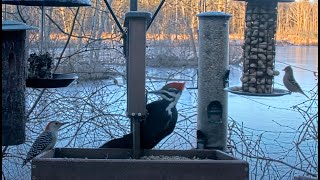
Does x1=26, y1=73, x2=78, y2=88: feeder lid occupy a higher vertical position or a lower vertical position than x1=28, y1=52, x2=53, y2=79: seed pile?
lower

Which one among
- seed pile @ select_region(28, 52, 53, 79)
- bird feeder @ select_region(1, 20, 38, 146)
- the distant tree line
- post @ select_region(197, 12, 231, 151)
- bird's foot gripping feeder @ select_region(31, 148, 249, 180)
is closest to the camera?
bird's foot gripping feeder @ select_region(31, 148, 249, 180)

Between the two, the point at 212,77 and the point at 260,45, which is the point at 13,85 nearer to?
the point at 212,77

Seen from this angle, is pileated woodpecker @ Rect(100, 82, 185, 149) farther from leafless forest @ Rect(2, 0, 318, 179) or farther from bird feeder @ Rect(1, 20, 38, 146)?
leafless forest @ Rect(2, 0, 318, 179)

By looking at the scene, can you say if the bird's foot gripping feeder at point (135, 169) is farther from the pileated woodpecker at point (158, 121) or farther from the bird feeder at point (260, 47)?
the bird feeder at point (260, 47)

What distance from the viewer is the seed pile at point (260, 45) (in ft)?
13.6

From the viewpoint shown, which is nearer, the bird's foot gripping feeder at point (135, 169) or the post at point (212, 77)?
the bird's foot gripping feeder at point (135, 169)

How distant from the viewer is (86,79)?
21.6ft

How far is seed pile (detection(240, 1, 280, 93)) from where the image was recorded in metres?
4.14

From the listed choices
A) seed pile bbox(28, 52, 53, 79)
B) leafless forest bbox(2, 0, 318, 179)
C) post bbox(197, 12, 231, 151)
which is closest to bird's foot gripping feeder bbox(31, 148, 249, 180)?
seed pile bbox(28, 52, 53, 79)

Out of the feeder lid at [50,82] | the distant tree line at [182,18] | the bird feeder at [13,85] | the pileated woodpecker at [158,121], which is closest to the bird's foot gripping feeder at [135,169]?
the pileated woodpecker at [158,121]

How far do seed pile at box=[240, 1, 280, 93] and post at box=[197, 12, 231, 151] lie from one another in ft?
0.58

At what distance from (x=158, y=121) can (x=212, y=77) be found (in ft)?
3.53

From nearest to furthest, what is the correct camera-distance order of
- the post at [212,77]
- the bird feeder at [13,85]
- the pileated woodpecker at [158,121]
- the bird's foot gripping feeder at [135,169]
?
the bird's foot gripping feeder at [135,169] → the pileated woodpecker at [158,121] → the bird feeder at [13,85] → the post at [212,77]

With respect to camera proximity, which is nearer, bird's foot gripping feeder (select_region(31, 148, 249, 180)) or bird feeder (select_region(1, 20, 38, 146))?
bird's foot gripping feeder (select_region(31, 148, 249, 180))
